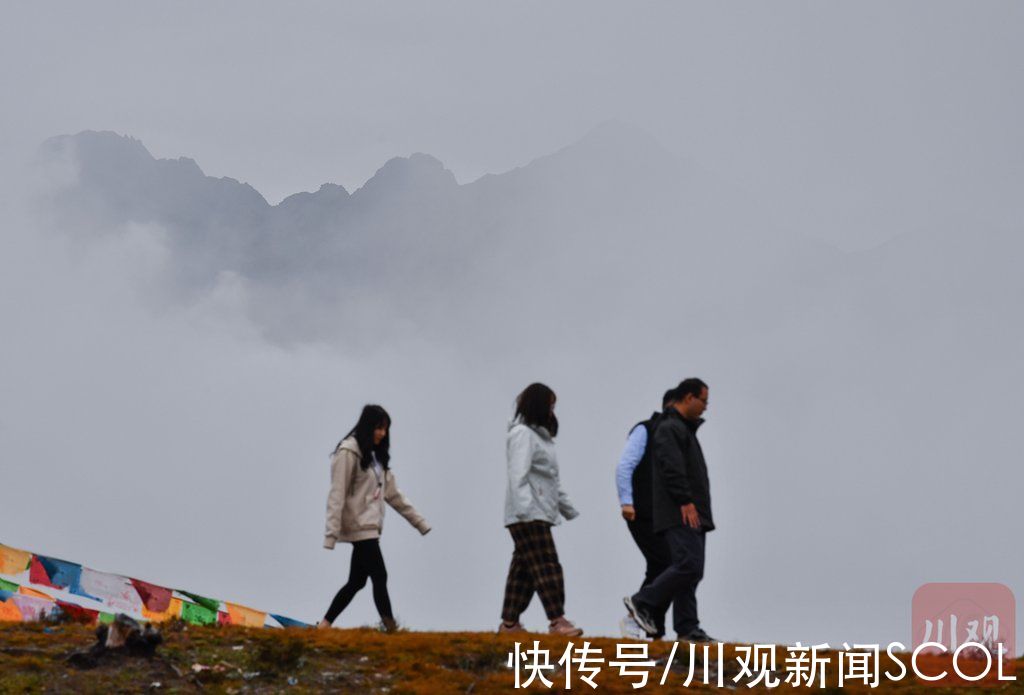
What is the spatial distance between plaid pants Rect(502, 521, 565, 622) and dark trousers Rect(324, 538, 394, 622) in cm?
124

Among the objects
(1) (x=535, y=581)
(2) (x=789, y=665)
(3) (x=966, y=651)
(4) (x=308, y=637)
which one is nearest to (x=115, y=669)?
(4) (x=308, y=637)

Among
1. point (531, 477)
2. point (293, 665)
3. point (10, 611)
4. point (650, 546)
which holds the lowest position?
point (293, 665)

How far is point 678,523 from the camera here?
41.4ft

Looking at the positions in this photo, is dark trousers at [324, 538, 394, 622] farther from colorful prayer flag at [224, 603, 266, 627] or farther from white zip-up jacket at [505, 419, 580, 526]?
colorful prayer flag at [224, 603, 266, 627]

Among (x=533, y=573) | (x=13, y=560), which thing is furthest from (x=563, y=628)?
(x=13, y=560)

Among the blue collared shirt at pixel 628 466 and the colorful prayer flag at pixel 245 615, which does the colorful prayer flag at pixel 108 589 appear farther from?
the blue collared shirt at pixel 628 466

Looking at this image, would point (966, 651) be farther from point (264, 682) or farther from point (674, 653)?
point (264, 682)

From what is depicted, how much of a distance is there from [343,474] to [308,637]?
6.24 ft

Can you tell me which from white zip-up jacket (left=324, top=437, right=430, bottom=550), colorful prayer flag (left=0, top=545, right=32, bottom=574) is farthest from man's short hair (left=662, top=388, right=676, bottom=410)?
colorful prayer flag (left=0, top=545, right=32, bottom=574)

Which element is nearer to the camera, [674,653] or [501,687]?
[501,687]

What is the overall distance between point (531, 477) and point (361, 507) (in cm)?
178

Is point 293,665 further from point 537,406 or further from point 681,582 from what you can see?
point 681,582

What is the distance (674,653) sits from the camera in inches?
456


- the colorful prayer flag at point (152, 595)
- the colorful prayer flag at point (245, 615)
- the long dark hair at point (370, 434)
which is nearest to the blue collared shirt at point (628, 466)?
the long dark hair at point (370, 434)
